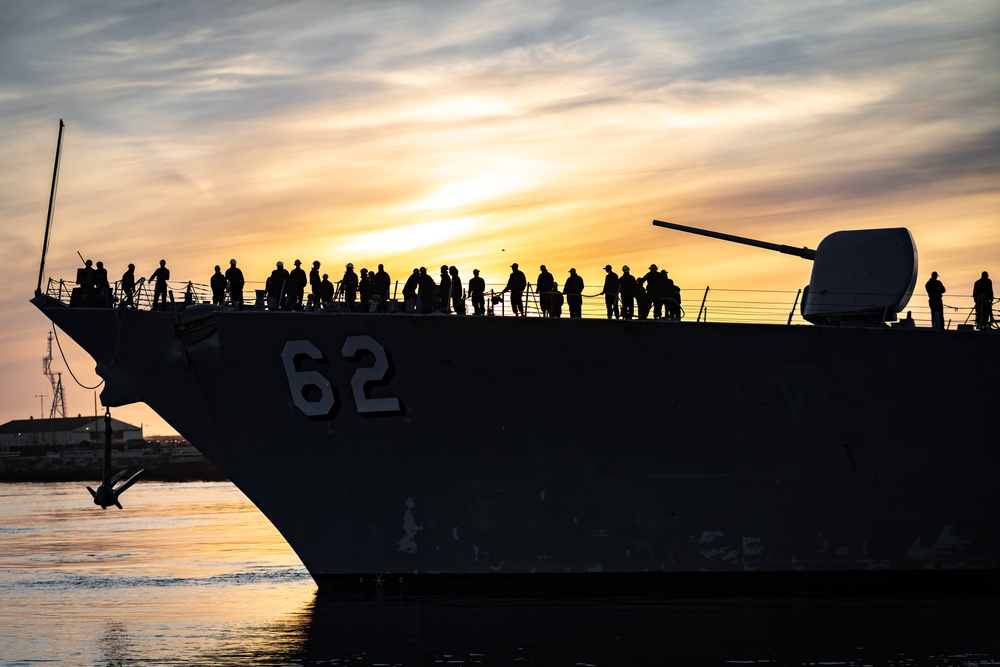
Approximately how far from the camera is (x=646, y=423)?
2147cm

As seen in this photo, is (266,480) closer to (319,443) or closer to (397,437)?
(319,443)

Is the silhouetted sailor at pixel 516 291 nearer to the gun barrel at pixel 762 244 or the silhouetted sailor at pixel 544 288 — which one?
the silhouetted sailor at pixel 544 288

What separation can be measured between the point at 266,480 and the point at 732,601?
29.1 feet

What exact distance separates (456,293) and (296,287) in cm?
303

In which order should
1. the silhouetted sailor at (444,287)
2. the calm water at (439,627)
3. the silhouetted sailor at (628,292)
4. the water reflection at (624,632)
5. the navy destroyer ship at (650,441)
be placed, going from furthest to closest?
1. the silhouetted sailor at (444,287)
2. the silhouetted sailor at (628,292)
3. the navy destroyer ship at (650,441)
4. the calm water at (439,627)
5. the water reflection at (624,632)

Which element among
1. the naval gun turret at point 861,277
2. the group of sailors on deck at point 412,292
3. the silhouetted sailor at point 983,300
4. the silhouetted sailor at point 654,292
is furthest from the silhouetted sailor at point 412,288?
the silhouetted sailor at point 983,300

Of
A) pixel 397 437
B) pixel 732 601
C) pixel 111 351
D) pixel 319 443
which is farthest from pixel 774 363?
pixel 111 351

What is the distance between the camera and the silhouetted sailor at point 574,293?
A: 22.0 metres

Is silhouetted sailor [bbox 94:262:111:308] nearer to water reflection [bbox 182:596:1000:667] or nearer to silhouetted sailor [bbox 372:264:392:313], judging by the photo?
silhouetted sailor [bbox 372:264:392:313]

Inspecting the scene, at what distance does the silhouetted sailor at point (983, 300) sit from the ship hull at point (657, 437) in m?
1.02

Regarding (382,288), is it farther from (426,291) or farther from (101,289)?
(101,289)

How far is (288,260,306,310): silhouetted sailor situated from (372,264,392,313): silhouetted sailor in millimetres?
1382

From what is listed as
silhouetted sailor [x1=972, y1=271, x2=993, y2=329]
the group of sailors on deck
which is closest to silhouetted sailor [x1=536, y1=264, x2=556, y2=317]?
the group of sailors on deck

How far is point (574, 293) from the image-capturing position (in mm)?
22281
